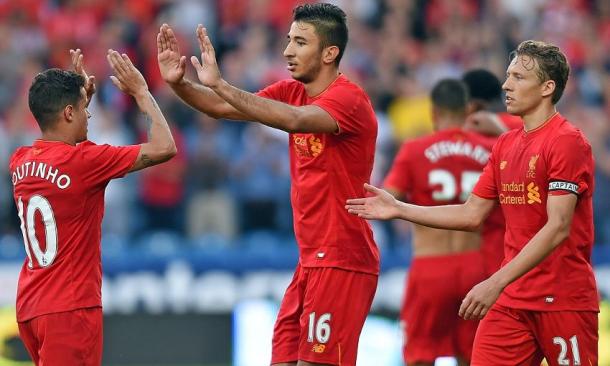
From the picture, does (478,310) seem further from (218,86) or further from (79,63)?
(79,63)

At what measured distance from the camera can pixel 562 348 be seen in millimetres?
7535

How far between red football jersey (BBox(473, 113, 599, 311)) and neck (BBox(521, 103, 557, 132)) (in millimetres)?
35

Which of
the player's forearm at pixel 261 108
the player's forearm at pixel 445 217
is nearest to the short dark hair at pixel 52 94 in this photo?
the player's forearm at pixel 261 108

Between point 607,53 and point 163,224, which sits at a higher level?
point 607,53

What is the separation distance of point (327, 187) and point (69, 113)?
1.66 meters

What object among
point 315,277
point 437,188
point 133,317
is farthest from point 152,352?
point 315,277

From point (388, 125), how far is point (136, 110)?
3338mm

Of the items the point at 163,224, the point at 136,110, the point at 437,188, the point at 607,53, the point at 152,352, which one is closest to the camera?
the point at 437,188

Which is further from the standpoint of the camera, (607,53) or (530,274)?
(607,53)

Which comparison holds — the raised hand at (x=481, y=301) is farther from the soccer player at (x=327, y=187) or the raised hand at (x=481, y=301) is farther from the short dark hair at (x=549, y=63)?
the short dark hair at (x=549, y=63)

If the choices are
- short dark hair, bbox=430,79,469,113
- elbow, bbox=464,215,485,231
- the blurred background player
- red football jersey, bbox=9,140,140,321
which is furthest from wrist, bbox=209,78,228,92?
the blurred background player

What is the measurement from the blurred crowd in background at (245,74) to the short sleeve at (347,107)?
6.87 metres

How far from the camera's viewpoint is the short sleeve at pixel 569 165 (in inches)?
291

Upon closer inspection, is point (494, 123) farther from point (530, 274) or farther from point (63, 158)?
point (63, 158)
